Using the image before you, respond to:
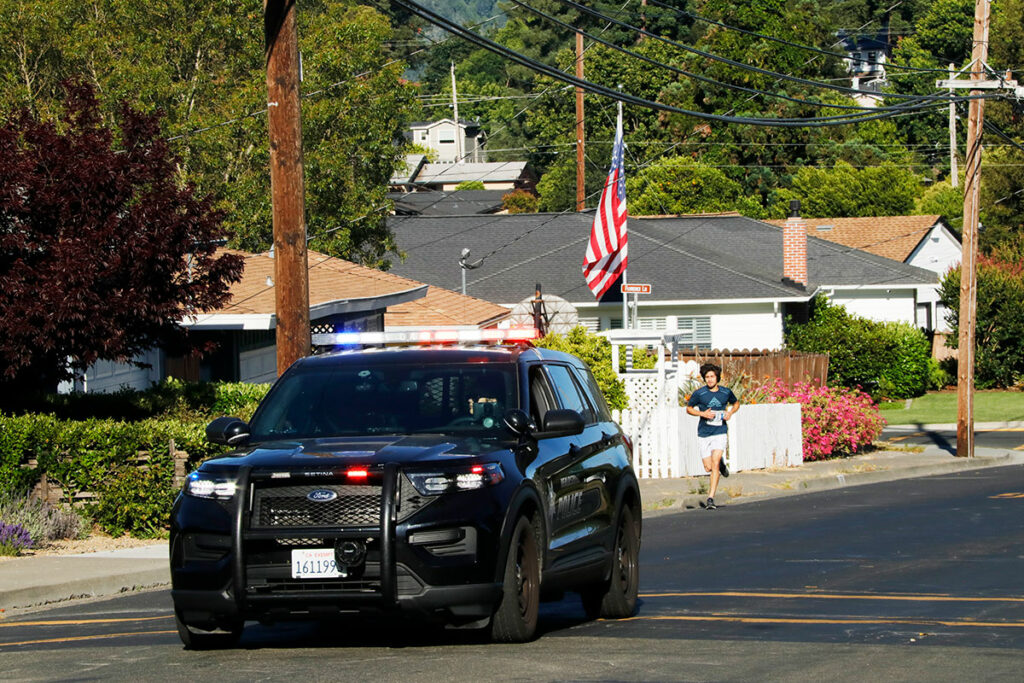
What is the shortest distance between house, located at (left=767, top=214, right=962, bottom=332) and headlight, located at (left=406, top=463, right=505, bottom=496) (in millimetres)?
53338

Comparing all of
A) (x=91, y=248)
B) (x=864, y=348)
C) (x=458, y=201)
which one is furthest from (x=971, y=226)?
(x=458, y=201)

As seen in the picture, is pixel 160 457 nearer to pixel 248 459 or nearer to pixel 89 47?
pixel 248 459

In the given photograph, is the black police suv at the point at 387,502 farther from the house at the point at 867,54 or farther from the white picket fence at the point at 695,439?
the house at the point at 867,54

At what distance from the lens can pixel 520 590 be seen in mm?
9000

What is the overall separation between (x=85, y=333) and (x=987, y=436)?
2677 cm

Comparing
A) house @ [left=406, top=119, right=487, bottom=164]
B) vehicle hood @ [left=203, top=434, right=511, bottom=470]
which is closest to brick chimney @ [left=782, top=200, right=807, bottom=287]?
vehicle hood @ [left=203, top=434, right=511, bottom=470]

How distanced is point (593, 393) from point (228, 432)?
3362 millimetres

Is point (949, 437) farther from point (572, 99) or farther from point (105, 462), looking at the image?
point (572, 99)

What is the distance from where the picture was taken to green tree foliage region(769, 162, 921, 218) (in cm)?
7506

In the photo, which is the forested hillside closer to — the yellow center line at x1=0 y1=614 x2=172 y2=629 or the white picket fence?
the white picket fence

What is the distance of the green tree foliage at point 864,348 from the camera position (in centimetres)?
4478

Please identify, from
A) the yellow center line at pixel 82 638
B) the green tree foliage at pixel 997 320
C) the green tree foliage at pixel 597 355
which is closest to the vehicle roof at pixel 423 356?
the yellow center line at pixel 82 638

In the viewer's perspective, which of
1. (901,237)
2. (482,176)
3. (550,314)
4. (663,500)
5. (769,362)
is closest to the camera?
(663,500)

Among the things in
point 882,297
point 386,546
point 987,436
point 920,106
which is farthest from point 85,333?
point 882,297
